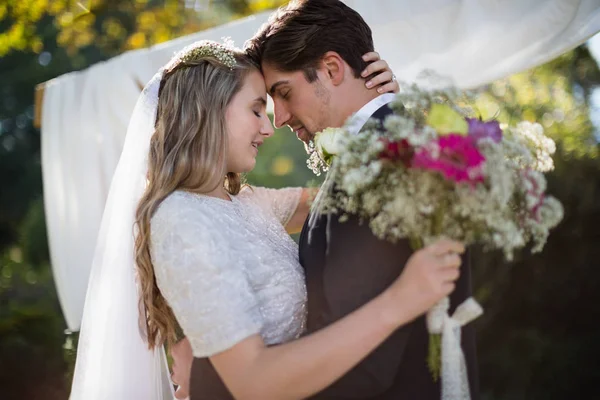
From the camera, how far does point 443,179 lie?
185 cm

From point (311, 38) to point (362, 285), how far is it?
1109 millimetres

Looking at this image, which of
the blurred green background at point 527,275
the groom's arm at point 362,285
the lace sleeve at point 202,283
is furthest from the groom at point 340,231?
the blurred green background at point 527,275

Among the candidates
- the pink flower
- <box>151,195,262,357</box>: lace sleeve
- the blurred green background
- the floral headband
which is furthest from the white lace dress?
the blurred green background

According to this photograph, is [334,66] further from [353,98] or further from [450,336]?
[450,336]

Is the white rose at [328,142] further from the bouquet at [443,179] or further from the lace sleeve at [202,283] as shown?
the lace sleeve at [202,283]

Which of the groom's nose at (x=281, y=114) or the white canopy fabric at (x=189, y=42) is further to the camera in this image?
the white canopy fabric at (x=189, y=42)

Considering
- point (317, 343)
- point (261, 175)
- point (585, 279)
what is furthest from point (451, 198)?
point (261, 175)

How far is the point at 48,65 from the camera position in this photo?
16.2m

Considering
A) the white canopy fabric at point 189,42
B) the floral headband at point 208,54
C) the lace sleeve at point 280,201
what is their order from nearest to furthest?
the floral headband at point 208,54 < the lace sleeve at point 280,201 < the white canopy fabric at point 189,42

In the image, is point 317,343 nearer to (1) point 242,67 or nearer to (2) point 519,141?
(2) point 519,141

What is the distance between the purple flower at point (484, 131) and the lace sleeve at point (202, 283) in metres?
0.91

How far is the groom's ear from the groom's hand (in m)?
1.26

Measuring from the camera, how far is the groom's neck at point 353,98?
9.16 ft

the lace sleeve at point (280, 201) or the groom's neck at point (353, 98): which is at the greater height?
the groom's neck at point (353, 98)
